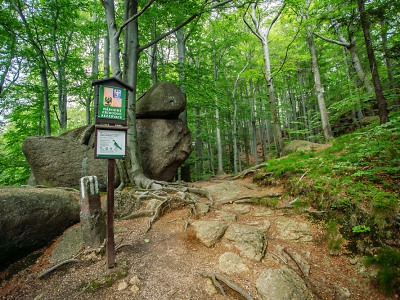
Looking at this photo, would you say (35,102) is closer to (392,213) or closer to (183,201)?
(183,201)

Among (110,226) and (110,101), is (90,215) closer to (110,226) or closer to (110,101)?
(110,226)

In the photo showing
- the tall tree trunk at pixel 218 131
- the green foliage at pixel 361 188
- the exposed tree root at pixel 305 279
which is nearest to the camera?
the exposed tree root at pixel 305 279

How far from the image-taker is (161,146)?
811cm

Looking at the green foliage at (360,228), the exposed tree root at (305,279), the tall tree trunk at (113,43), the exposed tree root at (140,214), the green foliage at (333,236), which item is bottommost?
the exposed tree root at (305,279)

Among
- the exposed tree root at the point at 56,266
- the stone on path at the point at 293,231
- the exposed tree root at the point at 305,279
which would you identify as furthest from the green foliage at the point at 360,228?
the exposed tree root at the point at 56,266

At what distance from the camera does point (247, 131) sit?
23.1 meters

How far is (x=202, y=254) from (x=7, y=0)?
12753 millimetres

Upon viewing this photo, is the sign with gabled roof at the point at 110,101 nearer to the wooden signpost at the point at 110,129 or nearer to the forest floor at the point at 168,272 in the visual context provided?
the wooden signpost at the point at 110,129

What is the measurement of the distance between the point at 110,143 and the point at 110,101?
0.69 m

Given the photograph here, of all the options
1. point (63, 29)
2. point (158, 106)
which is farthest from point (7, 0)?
point (158, 106)

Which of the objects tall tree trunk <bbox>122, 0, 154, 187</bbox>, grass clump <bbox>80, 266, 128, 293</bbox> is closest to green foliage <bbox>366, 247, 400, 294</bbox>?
grass clump <bbox>80, 266, 128, 293</bbox>

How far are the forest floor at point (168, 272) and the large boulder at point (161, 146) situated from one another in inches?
163

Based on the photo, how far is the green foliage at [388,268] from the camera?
266 centimetres

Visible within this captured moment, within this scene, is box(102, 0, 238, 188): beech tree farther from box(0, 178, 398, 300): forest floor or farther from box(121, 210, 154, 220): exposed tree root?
box(0, 178, 398, 300): forest floor
